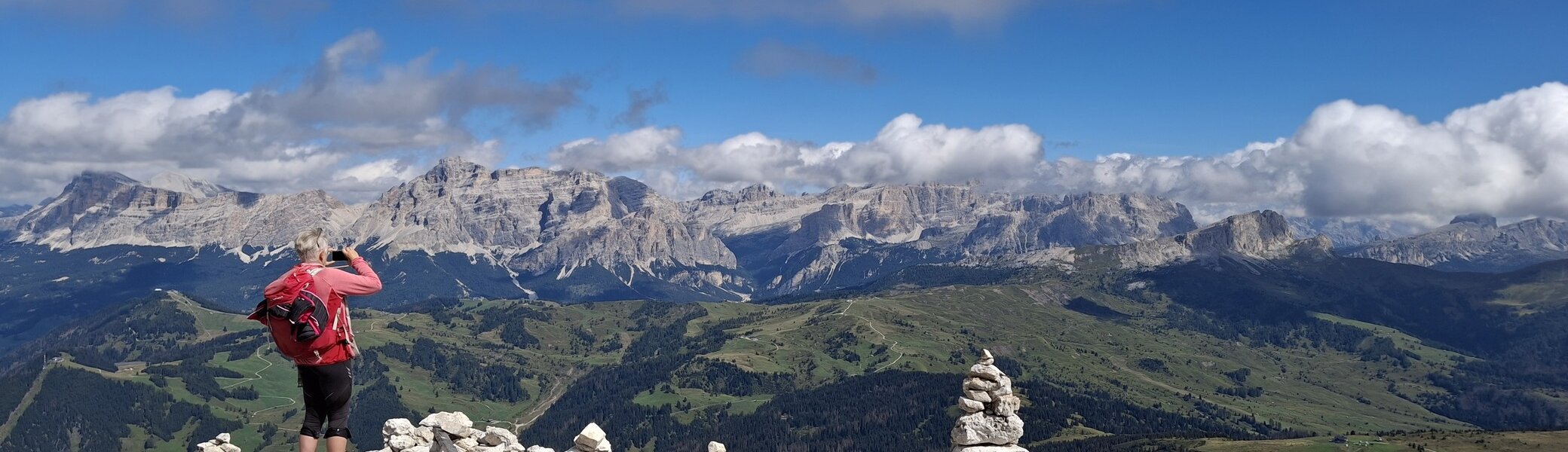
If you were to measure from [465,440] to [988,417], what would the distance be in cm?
1367

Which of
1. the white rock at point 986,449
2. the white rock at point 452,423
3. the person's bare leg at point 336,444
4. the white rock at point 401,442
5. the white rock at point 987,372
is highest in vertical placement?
the white rock at point 987,372

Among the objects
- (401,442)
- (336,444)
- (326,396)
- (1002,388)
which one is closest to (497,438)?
(401,442)

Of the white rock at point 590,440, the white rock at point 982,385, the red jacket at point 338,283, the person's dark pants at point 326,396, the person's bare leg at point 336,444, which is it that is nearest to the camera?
the red jacket at point 338,283

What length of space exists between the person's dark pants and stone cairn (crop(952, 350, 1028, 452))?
14934mm

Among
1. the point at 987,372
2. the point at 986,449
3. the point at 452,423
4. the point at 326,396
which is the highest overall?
the point at 326,396

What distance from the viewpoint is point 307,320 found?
56.9 feet

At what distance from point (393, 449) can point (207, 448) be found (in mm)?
5833

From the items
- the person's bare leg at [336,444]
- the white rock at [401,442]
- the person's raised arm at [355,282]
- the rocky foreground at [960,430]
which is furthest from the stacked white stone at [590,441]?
the person's raised arm at [355,282]

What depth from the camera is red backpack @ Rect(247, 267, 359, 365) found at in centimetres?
1706

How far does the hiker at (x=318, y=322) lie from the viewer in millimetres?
17109

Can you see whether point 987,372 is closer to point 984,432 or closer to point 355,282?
point 984,432

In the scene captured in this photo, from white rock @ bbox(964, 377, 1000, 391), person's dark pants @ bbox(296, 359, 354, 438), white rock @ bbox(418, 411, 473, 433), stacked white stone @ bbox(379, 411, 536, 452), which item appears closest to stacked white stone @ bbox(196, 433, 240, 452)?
stacked white stone @ bbox(379, 411, 536, 452)

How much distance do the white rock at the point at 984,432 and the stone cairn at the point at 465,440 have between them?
6405 mm

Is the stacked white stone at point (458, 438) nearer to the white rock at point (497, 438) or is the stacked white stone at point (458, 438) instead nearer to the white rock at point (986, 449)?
the white rock at point (497, 438)
